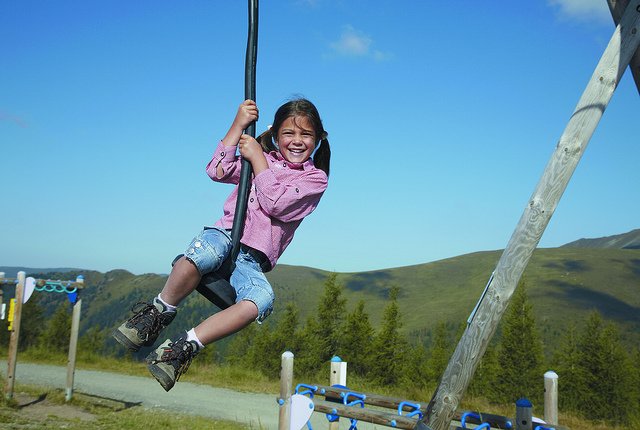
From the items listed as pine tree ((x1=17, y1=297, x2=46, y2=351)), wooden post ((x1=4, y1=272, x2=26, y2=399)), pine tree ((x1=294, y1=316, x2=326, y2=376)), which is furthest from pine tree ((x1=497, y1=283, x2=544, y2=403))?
pine tree ((x1=17, y1=297, x2=46, y2=351))

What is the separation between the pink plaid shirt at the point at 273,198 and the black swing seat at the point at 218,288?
206 mm

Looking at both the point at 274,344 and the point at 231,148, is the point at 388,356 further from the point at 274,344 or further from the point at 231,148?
the point at 231,148

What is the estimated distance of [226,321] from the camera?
8.79 feet

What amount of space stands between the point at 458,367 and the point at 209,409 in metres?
8.78

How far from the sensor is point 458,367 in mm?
3008

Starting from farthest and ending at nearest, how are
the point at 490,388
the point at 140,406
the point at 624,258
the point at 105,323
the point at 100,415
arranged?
the point at 105,323 < the point at 624,258 < the point at 490,388 < the point at 140,406 < the point at 100,415

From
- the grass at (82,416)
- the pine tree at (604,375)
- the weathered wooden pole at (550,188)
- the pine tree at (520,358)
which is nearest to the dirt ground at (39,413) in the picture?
the grass at (82,416)

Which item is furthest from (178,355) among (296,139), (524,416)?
(524,416)

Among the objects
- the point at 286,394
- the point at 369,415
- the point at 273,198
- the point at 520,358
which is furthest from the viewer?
the point at 520,358

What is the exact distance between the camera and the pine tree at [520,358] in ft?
96.9

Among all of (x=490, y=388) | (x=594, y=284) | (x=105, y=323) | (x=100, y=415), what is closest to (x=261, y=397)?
(x=100, y=415)

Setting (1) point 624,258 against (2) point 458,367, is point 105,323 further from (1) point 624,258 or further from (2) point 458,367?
(2) point 458,367

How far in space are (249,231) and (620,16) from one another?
209cm

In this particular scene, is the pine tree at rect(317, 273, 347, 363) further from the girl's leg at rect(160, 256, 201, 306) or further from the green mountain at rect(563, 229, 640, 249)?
the green mountain at rect(563, 229, 640, 249)
